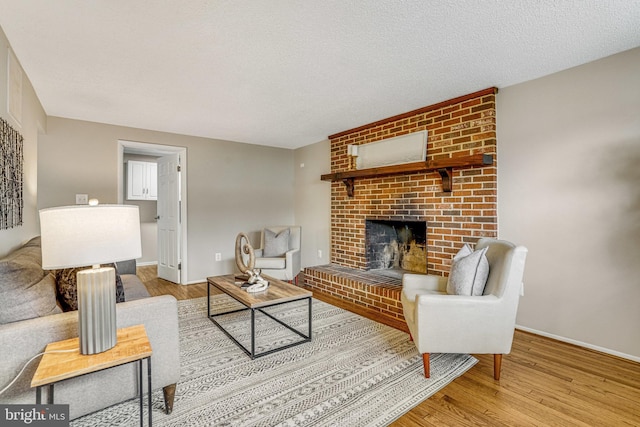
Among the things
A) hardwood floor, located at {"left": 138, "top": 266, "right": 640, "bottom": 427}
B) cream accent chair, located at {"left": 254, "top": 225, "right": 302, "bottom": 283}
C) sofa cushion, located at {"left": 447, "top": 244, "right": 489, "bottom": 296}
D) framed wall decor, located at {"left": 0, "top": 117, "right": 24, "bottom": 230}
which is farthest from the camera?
cream accent chair, located at {"left": 254, "top": 225, "right": 302, "bottom": 283}

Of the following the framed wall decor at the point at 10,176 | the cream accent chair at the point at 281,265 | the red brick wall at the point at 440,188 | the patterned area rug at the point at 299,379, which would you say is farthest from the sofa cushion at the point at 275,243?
the framed wall decor at the point at 10,176

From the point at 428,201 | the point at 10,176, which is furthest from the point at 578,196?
the point at 10,176

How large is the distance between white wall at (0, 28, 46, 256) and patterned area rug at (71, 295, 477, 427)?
1.35m

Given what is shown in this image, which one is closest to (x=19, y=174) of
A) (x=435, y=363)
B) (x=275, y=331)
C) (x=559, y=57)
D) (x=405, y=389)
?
(x=275, y=331)

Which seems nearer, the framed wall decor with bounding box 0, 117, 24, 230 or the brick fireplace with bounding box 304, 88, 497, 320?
the framed wall decor with bounding box 0, 117, 24, 230

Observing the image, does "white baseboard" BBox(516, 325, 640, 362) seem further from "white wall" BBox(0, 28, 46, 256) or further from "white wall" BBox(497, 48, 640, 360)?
"white wall" BBox(0, 28, 46, 256)

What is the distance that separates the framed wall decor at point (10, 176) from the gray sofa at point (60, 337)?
662mm

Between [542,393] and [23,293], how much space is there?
8.89ft

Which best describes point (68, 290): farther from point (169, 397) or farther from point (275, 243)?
point (275, 243)

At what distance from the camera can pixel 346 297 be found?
11.5 ft

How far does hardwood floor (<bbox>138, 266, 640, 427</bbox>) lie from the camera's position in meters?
1.54

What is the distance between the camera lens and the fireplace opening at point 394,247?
3756 mm

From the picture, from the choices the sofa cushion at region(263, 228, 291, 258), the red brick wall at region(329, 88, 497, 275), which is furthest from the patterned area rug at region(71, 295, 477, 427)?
the sofa cushion at region(263, 228, 291, 258)

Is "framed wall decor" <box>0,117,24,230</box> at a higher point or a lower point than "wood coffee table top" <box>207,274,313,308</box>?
higher
